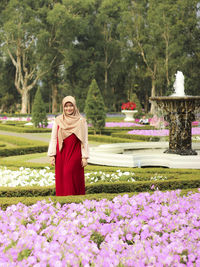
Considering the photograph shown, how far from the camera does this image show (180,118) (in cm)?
874

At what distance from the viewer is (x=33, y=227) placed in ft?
9.39

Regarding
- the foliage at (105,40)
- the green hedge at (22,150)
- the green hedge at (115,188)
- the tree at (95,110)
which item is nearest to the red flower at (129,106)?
the foliage at (105,40)

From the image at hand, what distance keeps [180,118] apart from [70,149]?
4.79m

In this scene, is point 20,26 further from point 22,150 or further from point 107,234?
point 107,234

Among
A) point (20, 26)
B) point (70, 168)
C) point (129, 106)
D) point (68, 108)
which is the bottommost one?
point (70, 168)

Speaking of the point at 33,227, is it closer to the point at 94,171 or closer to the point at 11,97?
the point at 94,171

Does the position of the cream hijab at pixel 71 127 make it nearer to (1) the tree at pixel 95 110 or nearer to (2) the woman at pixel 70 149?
(2) the woman at pixel 70 149

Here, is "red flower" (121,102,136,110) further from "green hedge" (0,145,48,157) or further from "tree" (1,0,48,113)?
"green hedge" (0,145,48,157)

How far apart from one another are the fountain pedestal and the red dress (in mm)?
4614

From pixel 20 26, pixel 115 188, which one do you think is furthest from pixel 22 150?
pixel 20 26

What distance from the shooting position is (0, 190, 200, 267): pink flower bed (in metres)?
2.28

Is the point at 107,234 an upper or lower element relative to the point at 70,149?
lower

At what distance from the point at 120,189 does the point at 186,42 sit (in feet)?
113

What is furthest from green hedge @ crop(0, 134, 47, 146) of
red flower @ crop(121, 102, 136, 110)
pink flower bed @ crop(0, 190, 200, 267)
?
red flower @ crop(121, 102, 136, 110)
